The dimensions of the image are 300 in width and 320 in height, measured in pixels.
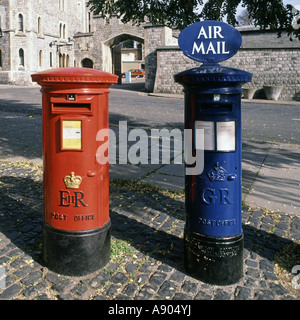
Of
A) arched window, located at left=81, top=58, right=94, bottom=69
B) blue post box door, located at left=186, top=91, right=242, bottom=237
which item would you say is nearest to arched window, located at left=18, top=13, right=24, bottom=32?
arched window, located at left=81, top=58, right=94, bottom=69

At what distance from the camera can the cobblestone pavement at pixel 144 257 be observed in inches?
113

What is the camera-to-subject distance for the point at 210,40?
3.13 meters

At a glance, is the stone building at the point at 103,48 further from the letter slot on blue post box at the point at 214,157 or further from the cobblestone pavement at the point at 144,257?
the letter slot on blue post box at the point at 214,157

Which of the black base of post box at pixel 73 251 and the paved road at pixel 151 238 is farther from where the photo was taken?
the black base of post box at pixel 73 251

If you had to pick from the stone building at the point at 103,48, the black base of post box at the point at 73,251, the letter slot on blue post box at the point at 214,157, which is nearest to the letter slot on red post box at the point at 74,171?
the black base of post box at the point at 73,251

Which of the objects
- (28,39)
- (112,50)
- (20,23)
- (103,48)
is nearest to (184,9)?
(103,48)

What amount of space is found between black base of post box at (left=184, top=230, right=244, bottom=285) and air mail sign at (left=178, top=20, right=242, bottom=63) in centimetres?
154

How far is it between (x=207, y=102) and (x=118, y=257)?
1639 mm

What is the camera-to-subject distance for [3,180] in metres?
5.55

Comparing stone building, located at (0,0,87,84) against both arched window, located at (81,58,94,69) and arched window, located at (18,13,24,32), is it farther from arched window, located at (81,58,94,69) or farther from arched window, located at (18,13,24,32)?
arched window, located at (81,58,94,69)

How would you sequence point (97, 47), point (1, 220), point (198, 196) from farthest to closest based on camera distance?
point (97, 47)
point (1, 220)
point (198, 196)

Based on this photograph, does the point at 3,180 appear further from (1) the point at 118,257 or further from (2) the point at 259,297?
(2) the point at 259,297

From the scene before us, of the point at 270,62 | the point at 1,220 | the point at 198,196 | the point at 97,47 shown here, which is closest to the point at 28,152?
the point at 1,220

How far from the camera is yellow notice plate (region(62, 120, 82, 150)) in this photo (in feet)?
9.69
